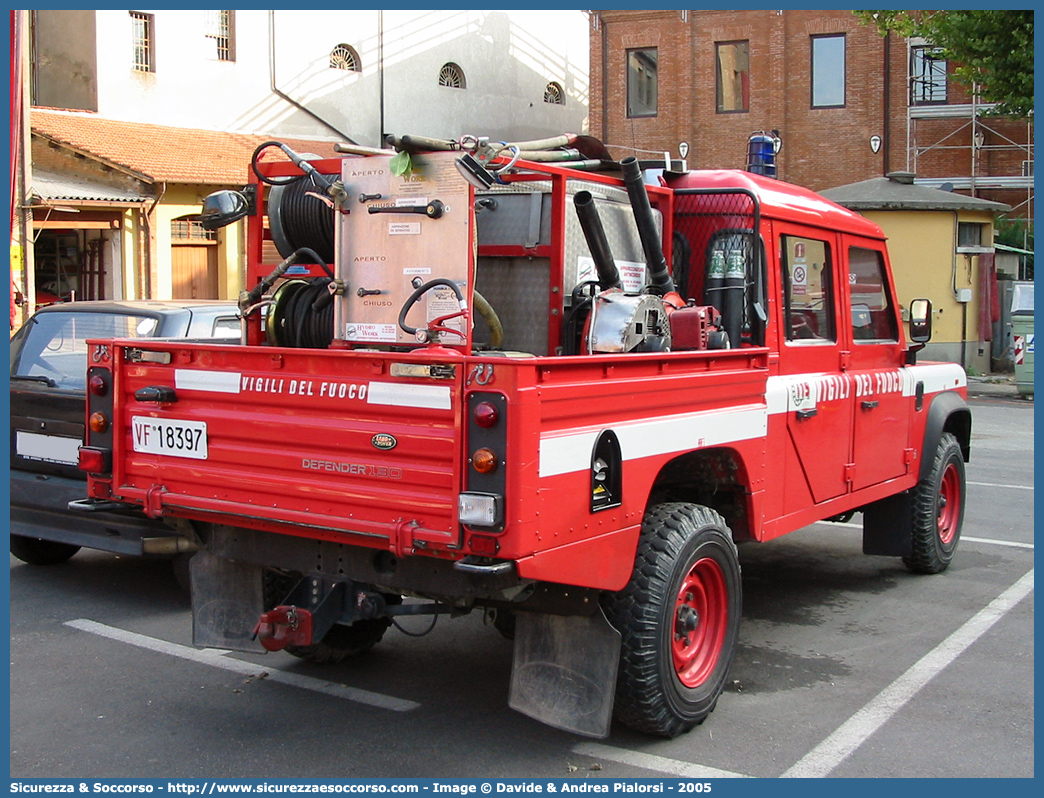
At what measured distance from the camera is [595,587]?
3922 mm

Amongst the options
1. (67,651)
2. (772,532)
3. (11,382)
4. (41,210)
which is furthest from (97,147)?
(772,532)

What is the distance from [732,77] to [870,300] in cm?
2486

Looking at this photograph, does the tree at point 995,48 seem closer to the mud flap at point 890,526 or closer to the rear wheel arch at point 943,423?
the rear wheel arch at point 943,423

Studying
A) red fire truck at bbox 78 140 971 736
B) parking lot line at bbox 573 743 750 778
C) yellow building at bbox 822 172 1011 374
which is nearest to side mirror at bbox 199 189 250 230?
red fire truck at bbox 78 140 971 736

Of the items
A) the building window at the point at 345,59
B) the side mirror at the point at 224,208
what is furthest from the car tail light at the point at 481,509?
the building window at the point at 345,59

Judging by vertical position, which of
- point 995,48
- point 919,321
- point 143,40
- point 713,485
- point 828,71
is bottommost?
point 713,485

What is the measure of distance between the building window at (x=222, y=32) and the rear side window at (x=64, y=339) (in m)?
18.5

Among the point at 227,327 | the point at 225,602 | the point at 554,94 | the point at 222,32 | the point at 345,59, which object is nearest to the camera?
the point at 225,602

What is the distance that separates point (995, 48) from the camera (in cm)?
1825

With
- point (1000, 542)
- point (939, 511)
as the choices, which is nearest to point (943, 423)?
point (939, 511)

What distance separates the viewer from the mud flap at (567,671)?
3998mm

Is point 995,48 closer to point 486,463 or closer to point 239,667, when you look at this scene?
point 239,667

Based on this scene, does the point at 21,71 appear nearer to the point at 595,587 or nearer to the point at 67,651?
the point at 67,651

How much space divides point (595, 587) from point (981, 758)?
1.77 m
